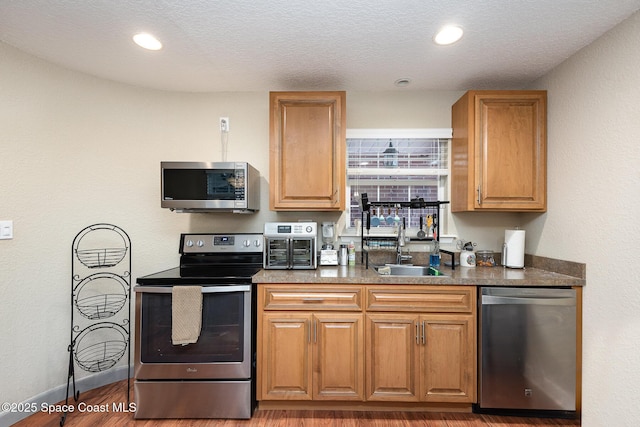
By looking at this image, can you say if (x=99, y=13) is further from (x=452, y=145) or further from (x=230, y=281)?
(x=452, y=145)

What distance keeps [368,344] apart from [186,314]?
1151mm

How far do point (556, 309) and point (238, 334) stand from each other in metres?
1.99

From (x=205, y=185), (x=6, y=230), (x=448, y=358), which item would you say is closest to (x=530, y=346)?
(x=448, y=358)

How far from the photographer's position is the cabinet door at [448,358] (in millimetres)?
1860

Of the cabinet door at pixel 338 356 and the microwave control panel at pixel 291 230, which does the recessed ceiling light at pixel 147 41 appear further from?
the cabinet door at pixel 338 356

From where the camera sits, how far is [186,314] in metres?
1.81

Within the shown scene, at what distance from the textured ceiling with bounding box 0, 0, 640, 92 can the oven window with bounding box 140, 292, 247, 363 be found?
5.19ft

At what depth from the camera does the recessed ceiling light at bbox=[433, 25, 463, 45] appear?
1.69 m

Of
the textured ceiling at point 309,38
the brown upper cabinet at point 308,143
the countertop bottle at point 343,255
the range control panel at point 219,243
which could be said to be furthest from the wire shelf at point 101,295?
the countertop bottle at point 343,255

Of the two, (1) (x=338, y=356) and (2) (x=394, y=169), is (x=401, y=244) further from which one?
(1) (x=338, y=356)

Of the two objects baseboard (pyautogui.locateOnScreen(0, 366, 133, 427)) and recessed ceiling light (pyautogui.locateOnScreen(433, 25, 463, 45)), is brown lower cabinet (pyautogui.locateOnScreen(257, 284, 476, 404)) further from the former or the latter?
recessed ceiling light (pyautogui.locateOnScreen(433, 25, 463, 45))

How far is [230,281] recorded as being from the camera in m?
1.88

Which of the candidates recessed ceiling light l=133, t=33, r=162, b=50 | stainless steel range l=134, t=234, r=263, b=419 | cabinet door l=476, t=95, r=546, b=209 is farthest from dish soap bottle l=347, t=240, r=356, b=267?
recessed ceiling light l=133, t=33, r=162, b=50

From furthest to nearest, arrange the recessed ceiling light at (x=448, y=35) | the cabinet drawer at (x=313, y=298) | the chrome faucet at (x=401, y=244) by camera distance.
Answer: the chrome faucet at (x=401, y=244) → the cabinet drawer at (x=313, y=298) → the recessed ceiling light at (x=448, y=35)
